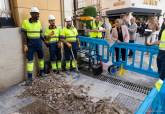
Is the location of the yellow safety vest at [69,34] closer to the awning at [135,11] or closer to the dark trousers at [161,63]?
the dark trousers at [161,63]

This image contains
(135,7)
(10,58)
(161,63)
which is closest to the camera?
(161,63)

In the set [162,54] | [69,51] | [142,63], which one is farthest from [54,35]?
[162,54]

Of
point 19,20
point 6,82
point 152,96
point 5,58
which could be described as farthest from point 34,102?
point 152,96

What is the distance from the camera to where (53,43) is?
4820mm

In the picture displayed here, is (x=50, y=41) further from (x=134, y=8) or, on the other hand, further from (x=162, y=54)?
(x=134, y=8)

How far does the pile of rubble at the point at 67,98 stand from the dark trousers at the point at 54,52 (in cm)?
70

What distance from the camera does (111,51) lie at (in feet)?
15.6

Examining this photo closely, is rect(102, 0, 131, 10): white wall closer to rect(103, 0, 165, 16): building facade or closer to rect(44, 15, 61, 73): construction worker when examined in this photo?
rect(103, 0, 165, 16): building facade

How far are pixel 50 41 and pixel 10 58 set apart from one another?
3.95 feet

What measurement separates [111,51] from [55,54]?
65.4 inches

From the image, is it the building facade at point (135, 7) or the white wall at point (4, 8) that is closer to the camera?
the white wall at point (4, 8)

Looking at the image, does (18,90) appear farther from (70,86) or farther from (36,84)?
(70,86)

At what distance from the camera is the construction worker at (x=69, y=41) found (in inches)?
196

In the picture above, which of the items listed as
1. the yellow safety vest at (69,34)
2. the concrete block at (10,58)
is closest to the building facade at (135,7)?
the yellow safety vest at (69,34)
